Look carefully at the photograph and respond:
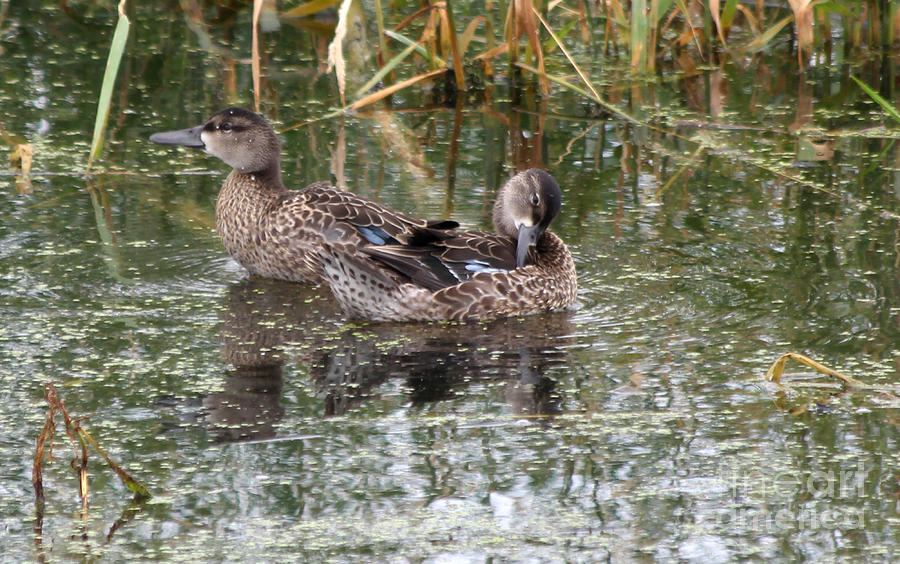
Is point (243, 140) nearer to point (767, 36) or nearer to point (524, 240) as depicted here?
point (524, 240)

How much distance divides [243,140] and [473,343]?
2.03 meters

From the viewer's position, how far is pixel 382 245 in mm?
6625

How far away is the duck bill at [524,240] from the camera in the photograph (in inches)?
260

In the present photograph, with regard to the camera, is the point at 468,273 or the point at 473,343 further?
the point at 468,273

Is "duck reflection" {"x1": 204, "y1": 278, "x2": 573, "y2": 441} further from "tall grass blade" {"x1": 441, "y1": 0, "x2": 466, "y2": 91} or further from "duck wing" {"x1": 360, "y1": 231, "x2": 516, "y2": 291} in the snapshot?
"tall grass blade" {"x1": 441, "y1": 0, "x2": 466, "y2": 91}

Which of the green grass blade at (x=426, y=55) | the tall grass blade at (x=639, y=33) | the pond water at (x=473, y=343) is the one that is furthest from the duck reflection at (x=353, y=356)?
the tall grass blade at (x=639, y=33)

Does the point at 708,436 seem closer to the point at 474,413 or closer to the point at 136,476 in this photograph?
the point at 474,413

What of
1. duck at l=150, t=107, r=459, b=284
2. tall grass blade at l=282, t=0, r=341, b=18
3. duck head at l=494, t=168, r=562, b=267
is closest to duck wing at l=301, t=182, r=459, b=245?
duck at l=150, t=107, r=459, b=284

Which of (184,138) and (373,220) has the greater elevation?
(184,138)

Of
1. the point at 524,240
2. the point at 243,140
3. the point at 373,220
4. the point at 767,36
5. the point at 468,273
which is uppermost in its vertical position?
the point at 767,36

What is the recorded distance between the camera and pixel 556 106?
31.8ft

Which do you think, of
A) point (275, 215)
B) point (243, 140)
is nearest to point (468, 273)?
point (275, 215)

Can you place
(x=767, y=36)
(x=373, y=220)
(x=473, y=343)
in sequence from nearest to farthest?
(x=473, y=343) → (x=373, y=220) → (x=767, y=36)

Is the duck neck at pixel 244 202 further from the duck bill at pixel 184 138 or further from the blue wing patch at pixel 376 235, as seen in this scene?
the blue wing patch at pixel 376 235
